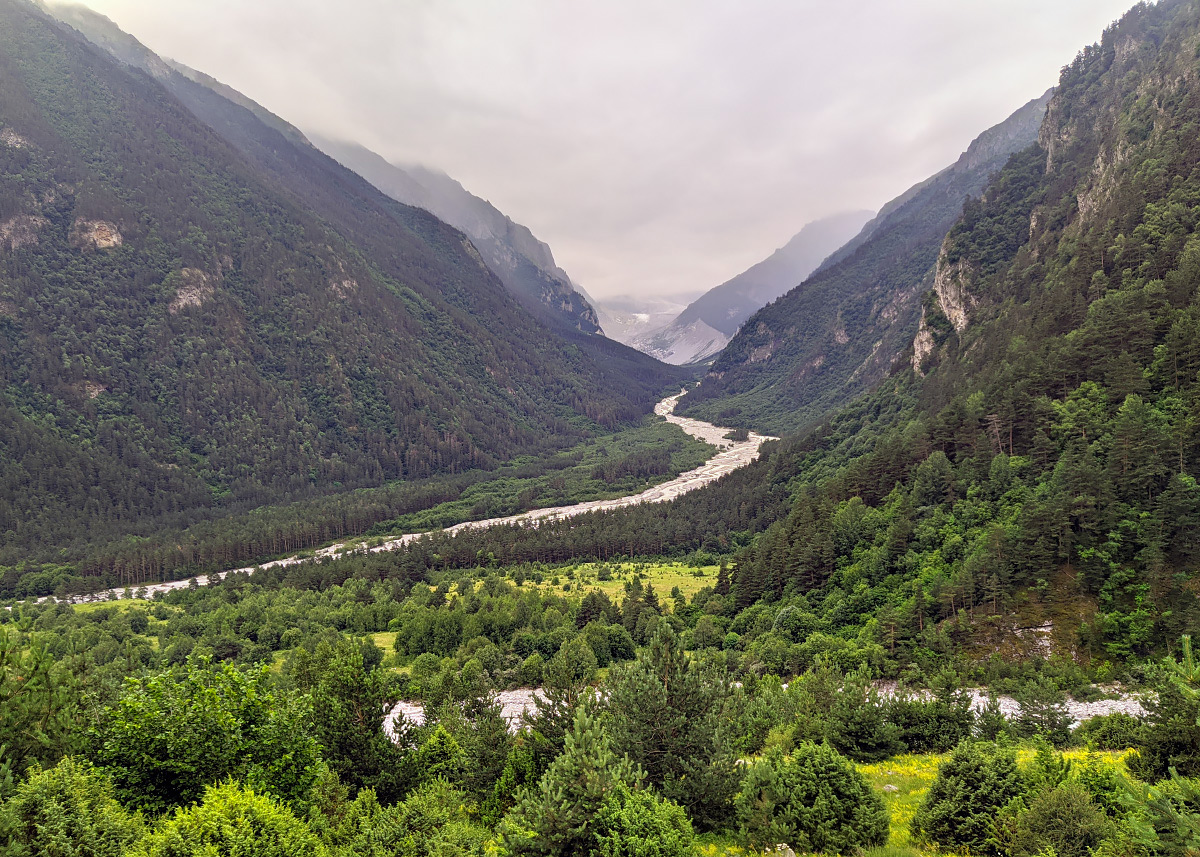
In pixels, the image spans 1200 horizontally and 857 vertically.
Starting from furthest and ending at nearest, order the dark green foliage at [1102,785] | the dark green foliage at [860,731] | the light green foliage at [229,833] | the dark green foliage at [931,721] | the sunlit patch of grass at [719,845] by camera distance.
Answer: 1. the dark green foliage at [931,721]
2. the dark green foliage at [860,731]
3. the sunlit patch of grass at [719,845]
4. the dark green foliage at [1102,785]
5. the light green foliage at [229,833]

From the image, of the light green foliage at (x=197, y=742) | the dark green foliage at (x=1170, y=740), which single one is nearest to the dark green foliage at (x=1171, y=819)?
the dark green foliage at (x=1170, y=740)

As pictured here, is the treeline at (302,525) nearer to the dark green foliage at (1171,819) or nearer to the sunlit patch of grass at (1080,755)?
the sunlit patch of grass at (1080,755)

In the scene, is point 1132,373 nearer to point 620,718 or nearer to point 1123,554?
point 1123,554

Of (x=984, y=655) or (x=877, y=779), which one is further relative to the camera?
(x=984, y=655)

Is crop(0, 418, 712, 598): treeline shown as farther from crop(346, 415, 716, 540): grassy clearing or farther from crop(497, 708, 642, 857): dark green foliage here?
crop(497, 708, 642, 857): dark green foliage

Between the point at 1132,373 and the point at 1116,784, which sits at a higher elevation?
the point at 1132,373

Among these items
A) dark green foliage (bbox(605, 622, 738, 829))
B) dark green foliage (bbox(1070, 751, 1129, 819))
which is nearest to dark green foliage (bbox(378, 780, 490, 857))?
dark green foliage (bbox(605, 622, 738, 829))

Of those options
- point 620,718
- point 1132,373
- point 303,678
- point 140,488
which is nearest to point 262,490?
point 140,488
